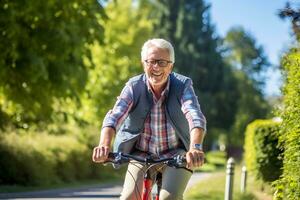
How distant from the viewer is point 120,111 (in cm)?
489

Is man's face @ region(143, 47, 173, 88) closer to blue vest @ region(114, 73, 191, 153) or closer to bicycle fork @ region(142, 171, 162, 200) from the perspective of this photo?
blue vest @ region(114, 73, 191, 153)

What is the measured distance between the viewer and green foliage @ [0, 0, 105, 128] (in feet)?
59.5

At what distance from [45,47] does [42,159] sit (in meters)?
4.75

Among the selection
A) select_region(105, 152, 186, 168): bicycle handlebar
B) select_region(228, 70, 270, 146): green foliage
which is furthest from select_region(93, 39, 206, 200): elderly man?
select_region(228, 70, 270, 146): green foliage

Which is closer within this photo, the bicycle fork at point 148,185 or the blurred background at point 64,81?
the bicycle fork at point 148,185

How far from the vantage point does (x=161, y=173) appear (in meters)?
5.09

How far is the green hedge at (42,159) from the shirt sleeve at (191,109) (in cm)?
1565

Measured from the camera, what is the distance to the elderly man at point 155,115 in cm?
484

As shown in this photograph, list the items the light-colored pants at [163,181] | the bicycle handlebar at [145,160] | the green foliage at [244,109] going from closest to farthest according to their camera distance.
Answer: the bicycle handlebar at [145,160] → the light-colored pants at [163,181] → the green foliage at [244,109]

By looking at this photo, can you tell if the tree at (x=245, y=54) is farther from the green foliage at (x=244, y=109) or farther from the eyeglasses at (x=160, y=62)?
the eyeglasses at (x=160, y=62)

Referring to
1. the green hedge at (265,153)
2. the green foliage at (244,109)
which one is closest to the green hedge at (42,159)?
the green hedge at (265,153)

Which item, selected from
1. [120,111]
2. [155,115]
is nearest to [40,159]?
[155,115]

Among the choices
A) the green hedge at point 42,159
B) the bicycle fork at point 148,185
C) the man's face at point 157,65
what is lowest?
the bicycle fork at point 148,185

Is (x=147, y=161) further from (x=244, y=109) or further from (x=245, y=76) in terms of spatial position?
(x=245, y=76)
